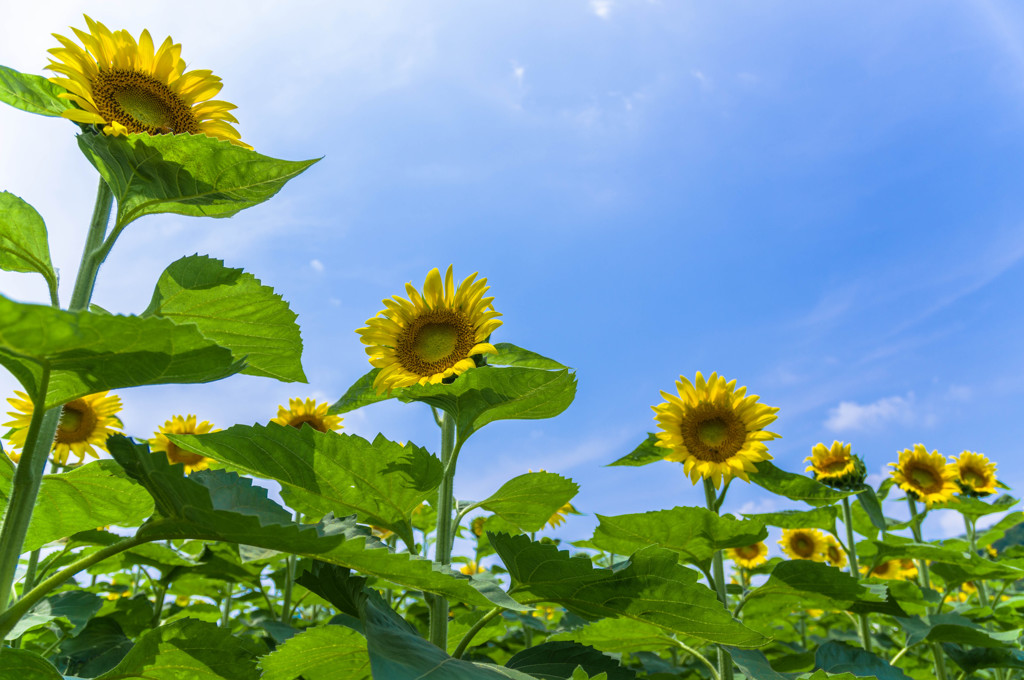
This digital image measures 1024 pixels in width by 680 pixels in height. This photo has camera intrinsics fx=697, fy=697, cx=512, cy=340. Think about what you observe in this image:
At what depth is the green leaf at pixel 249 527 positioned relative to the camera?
3.80ft

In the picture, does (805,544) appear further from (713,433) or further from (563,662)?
(563,662)

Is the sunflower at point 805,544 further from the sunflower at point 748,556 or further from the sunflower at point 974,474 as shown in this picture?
the sunflower at point 974,474

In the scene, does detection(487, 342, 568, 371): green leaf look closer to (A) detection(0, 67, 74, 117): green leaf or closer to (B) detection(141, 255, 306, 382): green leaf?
(B) detection(141, 255, 306, 382): green leaf

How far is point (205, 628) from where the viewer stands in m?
1.75

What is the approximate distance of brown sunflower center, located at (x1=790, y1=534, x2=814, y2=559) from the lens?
20.2 feet

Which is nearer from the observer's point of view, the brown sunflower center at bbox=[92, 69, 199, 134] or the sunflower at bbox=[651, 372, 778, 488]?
the brown sunflower center at bbox=[92, 69, 199, 134]

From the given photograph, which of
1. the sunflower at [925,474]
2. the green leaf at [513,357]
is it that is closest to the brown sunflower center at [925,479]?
the sunflower at [925,474]

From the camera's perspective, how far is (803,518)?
3916mm

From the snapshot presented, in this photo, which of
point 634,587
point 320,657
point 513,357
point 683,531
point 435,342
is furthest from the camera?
point 435,342

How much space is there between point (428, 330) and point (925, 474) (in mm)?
4364

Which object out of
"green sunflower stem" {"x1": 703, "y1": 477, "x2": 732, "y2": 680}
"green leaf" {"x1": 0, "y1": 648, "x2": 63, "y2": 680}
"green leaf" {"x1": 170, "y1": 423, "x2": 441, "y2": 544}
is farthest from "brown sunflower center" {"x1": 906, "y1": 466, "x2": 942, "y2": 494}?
"green leaf" {"x1": 0, "y1": 648, "x2": 63, "y2": 680}

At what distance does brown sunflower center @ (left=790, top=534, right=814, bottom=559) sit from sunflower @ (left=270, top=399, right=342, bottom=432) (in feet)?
13.5

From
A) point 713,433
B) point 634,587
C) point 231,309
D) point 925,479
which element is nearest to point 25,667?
point 231,309

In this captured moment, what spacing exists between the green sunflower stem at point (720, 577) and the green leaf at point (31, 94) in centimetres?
241
